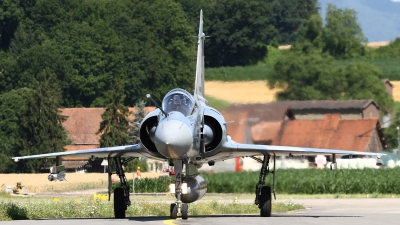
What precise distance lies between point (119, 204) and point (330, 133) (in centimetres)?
3930

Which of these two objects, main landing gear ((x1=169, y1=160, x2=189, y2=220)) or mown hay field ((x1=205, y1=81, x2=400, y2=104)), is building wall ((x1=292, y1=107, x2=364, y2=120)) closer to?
mown hay field ((x1=205, y1=81, x2=400, y2=104))

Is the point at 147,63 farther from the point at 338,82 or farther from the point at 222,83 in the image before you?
the point at 222,83

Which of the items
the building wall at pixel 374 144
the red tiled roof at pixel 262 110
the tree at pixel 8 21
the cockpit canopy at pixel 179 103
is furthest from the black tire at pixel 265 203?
the tree at pixel 8 21

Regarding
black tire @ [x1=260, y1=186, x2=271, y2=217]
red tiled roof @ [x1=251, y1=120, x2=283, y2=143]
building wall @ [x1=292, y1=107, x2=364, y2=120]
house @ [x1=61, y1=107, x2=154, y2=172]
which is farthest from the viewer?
house @ [x1=61, y1=107, x2=154, y2=172]

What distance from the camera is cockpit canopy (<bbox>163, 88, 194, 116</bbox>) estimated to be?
906 inches

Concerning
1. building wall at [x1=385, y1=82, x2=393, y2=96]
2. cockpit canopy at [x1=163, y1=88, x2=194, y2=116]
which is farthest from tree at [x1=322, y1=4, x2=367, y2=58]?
cockpit canopy at [x1=163, y1=88, x2=194, y2=116]

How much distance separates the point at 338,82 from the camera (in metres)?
69.4

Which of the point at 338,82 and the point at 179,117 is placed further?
the point at 338,82

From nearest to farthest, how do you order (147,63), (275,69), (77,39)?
(275,69)
(147,63)
(77,39)

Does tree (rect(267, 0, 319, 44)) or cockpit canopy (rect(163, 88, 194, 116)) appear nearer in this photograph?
cockpit canopy (rect(163, 88, 194, 116))

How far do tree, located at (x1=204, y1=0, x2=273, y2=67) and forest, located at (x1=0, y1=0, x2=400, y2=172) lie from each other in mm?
112

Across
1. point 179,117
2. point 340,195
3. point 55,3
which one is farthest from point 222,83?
point 55,3

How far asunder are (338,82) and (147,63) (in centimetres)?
3723

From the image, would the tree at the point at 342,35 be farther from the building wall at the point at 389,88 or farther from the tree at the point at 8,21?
the tree at the point at 8,21
